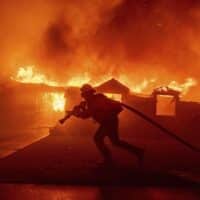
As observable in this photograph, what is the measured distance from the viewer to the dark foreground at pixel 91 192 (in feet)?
27.3

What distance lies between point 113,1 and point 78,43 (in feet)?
17.8

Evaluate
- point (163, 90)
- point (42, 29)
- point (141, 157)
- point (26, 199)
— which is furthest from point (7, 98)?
point (26, 199)

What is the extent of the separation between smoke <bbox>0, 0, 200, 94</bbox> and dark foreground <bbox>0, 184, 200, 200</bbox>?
107 feet

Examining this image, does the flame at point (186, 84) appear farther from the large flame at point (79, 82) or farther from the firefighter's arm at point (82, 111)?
the firefighter's arm at point (82, 111)

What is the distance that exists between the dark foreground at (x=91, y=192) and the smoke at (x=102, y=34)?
32596mm

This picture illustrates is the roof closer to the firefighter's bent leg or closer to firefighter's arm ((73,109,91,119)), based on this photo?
firefighter's arm ((73,109,91,119))

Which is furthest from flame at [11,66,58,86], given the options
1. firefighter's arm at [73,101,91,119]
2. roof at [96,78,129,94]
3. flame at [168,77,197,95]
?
firefighter's arm at [73,101,91,119]

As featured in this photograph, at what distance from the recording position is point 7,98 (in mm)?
44062

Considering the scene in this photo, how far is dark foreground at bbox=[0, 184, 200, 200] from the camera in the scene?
27.3ft

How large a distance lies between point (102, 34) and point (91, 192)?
36059mm

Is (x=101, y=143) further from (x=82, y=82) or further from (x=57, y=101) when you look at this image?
(x=82, y=82)

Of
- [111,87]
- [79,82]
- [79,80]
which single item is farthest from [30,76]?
[111,87]

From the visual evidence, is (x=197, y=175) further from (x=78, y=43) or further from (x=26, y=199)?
(x=78, y=43)

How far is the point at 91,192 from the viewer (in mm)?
8836
